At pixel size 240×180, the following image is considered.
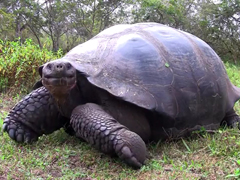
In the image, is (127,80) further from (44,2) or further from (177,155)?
(44,2)

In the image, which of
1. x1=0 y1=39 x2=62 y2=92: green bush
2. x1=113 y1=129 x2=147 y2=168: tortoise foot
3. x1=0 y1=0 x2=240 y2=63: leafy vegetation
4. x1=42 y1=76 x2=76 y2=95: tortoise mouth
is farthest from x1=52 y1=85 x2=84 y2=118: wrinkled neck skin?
x1=0 y1=0 x2=240 y2=63: leafy vegetation

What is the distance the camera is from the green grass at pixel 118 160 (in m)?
2.00

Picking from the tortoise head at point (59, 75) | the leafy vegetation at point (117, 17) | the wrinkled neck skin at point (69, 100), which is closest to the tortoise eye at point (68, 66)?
the tortoise head at point (59, 75)

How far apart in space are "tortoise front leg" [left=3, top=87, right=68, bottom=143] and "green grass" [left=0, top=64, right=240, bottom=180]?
0.10 m

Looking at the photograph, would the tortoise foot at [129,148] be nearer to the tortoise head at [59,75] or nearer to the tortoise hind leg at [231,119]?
the tortoise head at [59,75]

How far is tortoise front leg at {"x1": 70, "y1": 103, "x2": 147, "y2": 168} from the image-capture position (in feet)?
6.80

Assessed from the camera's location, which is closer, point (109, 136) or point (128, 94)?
point (109, 136)

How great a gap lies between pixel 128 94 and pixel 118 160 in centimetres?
49

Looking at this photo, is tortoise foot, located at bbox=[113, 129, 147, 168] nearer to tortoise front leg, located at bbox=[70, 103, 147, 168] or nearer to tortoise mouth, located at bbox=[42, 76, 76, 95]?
tortoise front leg, located at bbox=[70, 103, 147, 168]

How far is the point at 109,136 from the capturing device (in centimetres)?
209

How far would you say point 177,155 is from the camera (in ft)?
7.75

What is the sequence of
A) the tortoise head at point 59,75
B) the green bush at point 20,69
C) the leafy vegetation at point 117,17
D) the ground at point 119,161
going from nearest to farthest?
1. the ground at point 119,161
2. the tortoise head at point 59,75
3. the green bush at point 20,69
4. the leafy vegetation at point 117,17

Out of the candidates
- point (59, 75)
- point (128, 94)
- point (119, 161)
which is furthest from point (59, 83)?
point (119, 161)

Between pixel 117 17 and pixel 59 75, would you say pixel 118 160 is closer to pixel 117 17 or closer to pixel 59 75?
pixel 59 75
